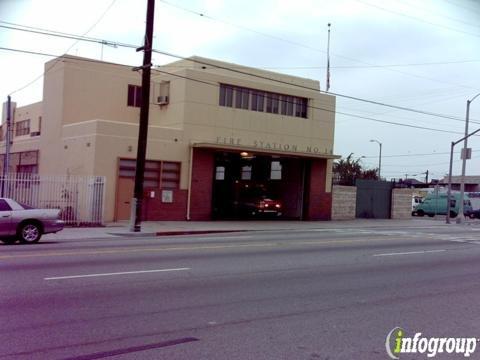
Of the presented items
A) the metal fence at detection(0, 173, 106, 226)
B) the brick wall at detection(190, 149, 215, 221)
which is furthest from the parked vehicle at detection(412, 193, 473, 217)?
the metal fence at detection(0, 173, 106, 226)

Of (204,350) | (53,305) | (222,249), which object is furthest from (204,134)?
(204,350)

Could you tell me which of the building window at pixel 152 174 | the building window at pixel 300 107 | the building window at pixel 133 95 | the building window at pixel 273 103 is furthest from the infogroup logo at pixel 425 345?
the building window at pixel 133 95

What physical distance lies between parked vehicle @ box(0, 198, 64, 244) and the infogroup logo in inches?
502

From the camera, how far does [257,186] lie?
34.2 metres

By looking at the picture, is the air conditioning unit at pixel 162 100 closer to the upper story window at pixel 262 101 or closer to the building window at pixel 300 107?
the upper story window at pixel 262 101

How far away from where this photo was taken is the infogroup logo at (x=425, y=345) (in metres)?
6.30

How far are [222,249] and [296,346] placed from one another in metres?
9.32

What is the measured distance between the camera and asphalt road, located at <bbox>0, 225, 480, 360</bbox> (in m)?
6.18

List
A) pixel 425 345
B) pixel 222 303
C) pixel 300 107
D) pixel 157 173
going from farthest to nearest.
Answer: pixel 300 107 → pixel 157 173 → pixel 222 303 → pixel 425 345

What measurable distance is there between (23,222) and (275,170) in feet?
73.1

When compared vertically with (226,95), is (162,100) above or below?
below

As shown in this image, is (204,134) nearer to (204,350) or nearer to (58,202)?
(58,202)

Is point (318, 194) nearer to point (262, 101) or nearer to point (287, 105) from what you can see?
point (287, 105)

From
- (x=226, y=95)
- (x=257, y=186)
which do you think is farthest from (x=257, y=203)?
(x=226, y=95)
